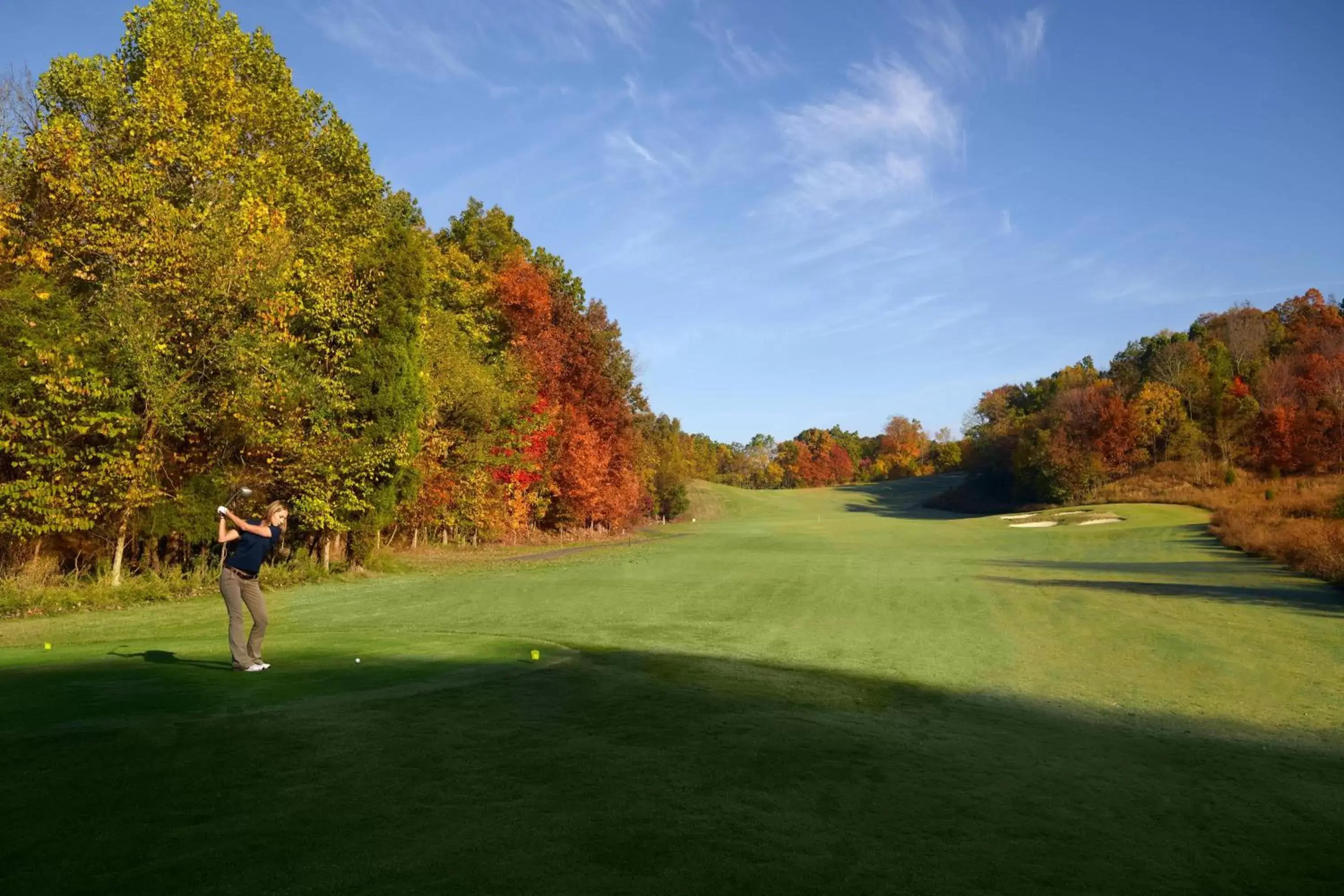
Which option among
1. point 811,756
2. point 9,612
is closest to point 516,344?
point 9,612

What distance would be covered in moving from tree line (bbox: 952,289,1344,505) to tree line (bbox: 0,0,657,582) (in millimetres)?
55991

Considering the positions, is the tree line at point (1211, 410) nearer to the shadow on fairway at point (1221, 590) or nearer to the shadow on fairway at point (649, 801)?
the shadow on fairway at point (1221, 590)

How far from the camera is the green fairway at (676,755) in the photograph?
380 cm

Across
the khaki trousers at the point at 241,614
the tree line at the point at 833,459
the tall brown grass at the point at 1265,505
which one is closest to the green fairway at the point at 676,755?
the khaki trousers at the point at 241,614

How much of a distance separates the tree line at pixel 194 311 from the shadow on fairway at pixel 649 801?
37.4 feet

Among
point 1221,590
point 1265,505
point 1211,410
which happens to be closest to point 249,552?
point 1221,590

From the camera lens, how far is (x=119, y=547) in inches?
704

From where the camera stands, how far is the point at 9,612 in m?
14.7

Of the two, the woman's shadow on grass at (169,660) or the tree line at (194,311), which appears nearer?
the woman's shadow on grass at (169,660)

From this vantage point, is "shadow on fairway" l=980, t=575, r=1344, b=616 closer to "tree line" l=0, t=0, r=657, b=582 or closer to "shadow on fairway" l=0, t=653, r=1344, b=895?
"shadow on fairway" l=0, t=653, r=1344, b=895

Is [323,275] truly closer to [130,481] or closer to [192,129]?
[192,129]

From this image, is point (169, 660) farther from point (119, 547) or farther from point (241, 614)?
point (119, 547)

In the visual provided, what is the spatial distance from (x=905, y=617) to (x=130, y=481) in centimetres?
1596

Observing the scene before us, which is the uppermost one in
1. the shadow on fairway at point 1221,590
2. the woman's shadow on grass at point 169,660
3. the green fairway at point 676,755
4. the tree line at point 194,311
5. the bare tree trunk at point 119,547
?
the tree line at point 194,311
